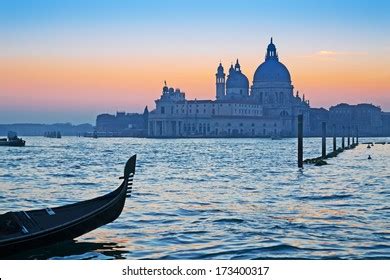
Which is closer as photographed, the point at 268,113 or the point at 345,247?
the point at 345,247

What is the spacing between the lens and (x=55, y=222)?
21.5ft

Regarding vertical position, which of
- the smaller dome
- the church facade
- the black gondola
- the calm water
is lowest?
the calm water

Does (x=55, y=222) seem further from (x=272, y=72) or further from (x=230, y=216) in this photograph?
(x=272, y=72)

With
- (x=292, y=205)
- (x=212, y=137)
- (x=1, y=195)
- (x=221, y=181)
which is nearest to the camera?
(x=292, y=205)

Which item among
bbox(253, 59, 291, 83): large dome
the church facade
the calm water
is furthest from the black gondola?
bbox(253, 59, 291, 83): large dome

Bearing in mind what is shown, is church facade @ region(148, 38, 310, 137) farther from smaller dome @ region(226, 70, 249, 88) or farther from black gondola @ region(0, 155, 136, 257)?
black gondola @ region(0, 155, 136, 257)

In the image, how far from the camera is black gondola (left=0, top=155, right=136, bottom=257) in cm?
594

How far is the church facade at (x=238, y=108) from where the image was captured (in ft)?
294

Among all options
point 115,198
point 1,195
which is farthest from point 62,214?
point 1,195

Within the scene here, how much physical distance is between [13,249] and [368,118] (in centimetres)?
8795

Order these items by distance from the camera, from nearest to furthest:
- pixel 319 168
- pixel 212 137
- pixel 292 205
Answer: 1. pixel 292 205
2. pixel 319 168
3. pixel 212 137

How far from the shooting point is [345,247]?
21.4ft

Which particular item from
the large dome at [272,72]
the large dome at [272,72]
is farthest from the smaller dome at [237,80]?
the large dome at [272,72]
